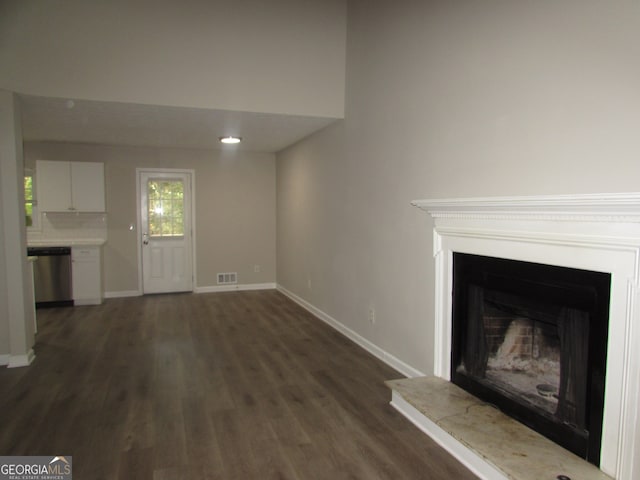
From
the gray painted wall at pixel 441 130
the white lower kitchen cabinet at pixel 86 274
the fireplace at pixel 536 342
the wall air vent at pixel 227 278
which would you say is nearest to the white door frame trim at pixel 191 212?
the wall air vent at pixel 227 278

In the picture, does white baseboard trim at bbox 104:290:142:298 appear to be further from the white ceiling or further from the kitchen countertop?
the white ceiling

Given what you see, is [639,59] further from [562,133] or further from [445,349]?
[445,349]

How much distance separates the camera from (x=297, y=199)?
6277mm

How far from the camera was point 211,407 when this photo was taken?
3039 mm

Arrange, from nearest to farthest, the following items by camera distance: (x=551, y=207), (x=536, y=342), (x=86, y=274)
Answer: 1. (x=551, y=207)
2. (x=536, y=342)
3. (x=86, y=274)

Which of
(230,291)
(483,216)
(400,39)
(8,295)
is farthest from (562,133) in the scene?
(230,291)

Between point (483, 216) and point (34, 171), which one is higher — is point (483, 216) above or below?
below

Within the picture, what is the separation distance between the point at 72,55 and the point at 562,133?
379 cm

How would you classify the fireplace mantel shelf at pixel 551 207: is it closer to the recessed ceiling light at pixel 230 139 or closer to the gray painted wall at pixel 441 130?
the gray painted wall at pixel 441 130

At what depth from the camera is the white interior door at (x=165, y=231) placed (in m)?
6.84

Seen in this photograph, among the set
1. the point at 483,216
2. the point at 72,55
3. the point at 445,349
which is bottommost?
the point at 445,349

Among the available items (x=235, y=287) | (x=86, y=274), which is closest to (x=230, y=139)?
(x=235, y=287)

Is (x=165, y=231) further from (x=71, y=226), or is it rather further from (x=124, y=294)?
(x=71, y=226)

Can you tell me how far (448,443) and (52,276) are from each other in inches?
221
